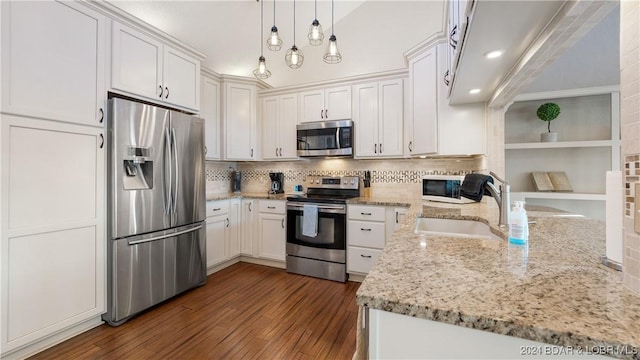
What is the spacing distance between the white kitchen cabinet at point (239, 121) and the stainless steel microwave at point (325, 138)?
700 millimetres

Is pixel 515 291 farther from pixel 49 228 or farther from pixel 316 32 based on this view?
pixel 49 228

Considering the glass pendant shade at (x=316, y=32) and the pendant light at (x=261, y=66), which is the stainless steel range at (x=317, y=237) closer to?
the pendant light at (x=261, y=66)

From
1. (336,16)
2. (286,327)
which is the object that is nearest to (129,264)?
(286,327)

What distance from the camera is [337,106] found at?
3.24m

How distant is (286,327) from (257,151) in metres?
2.35

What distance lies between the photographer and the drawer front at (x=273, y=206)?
10.5 feet

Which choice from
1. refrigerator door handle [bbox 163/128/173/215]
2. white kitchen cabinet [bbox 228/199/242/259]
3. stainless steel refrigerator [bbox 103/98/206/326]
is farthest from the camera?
white kitchen cabinet [bbox 228/199/242/259]

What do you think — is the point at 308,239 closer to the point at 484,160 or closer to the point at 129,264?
the point at 129,264

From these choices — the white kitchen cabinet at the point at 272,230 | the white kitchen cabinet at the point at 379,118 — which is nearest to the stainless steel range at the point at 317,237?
the white kitchen cabinet at the point at 272,230

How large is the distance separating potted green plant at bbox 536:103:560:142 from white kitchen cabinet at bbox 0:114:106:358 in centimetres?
399

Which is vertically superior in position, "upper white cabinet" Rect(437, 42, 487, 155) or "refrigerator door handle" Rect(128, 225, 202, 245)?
"upper white cabinet" Rect(437, 42, 487, 155)

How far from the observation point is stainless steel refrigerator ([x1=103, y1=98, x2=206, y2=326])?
6.45 ft

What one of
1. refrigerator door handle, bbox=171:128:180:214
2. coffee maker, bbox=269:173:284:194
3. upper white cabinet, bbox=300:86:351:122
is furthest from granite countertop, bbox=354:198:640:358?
coffee maker, bbox=269:173:284:194

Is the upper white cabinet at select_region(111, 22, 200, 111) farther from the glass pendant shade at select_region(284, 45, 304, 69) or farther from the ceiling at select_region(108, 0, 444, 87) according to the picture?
the glass pendant shade at select_region(284, 45, 304, 69)
